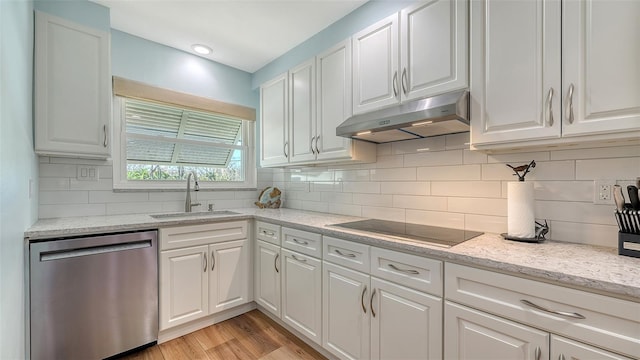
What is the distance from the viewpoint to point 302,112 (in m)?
2.42

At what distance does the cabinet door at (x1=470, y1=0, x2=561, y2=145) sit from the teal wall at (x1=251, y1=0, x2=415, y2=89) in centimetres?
79

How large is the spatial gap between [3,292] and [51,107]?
1342 mm

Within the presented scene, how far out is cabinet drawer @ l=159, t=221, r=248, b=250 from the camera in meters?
2.04

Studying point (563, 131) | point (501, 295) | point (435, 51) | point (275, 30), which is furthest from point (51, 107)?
point (563, 131)

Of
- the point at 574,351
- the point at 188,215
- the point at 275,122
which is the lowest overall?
the point at 574,351

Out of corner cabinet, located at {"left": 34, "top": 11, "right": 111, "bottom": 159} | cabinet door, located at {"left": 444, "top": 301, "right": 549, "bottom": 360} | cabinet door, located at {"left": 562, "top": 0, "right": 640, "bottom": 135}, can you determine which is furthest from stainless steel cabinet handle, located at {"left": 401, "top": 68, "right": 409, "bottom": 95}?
corner cabinet, located at {"left": 34, "top": 11, "right": 111, "bottom": 159}

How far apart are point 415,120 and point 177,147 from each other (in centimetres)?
239

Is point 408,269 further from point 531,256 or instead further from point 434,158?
point 434,158

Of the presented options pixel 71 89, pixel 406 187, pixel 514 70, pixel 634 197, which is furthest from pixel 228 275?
pixel 634 197

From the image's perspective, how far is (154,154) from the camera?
269cm

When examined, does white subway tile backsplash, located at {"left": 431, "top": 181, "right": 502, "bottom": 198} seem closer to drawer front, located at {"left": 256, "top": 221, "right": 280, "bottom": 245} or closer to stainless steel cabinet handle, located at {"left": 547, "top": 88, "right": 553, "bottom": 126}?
stainless steel cabinet handle, located at {"left": 547, "top": 88, "right": 553, "bottom": 126}

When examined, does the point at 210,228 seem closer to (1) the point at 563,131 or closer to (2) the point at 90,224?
(2) the point at 90,224

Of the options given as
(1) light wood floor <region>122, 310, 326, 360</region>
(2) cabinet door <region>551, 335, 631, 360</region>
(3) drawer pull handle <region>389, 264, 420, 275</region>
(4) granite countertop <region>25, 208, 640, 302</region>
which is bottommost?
(1) light wood floor <region>122, 310, 326, 360</region>

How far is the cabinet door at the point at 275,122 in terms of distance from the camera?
2.61 metres
